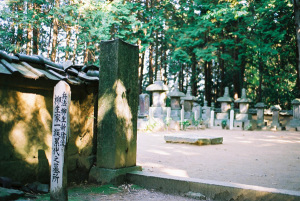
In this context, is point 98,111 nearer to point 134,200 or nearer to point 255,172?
point 134,200

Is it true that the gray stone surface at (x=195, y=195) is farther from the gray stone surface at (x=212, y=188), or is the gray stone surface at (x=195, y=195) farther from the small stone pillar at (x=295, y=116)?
the small stone pillar at (x=295, y=116)

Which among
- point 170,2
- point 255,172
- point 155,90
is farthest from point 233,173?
point 170,2

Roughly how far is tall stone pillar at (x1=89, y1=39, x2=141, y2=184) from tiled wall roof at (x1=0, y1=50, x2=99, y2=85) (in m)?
0.35

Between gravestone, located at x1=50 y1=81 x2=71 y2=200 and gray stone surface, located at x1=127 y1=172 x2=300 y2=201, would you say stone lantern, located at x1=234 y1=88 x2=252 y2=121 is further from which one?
gravestone, located at x1=50 y1=81 x2=71 y2=200

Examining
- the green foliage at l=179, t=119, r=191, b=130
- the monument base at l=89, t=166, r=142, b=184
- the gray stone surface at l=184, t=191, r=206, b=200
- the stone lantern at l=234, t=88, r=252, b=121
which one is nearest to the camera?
the gray stone surface at l=184, t=191, r=206, b=200

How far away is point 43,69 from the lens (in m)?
3.93

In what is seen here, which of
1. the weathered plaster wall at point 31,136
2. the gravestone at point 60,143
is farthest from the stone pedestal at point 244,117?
the gravestone at point 60,143

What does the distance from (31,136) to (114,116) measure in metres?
1.24

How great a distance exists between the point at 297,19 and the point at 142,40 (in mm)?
13198

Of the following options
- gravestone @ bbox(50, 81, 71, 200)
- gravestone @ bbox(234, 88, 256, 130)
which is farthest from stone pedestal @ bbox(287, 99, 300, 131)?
gravestone @ bbox(50, 81, 71, 200)

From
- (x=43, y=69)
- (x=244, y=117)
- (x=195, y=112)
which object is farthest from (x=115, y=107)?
(x=244, y=117)

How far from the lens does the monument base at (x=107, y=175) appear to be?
4.09m

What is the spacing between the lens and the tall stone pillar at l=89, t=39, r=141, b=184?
13.7ft

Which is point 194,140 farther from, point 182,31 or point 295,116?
point 182,31
